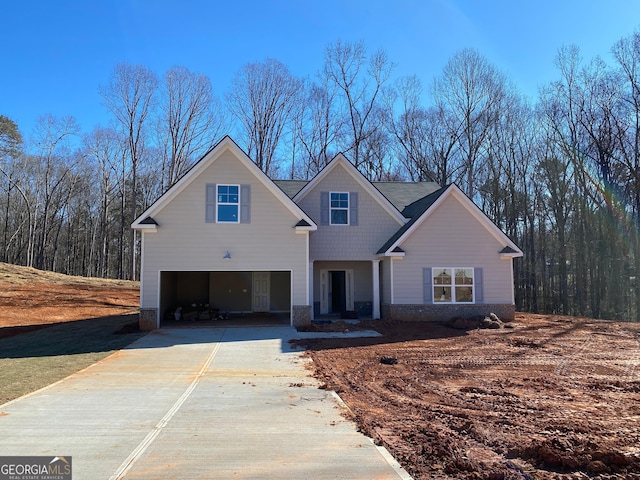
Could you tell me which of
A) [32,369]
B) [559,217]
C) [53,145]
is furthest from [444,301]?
[53,145]

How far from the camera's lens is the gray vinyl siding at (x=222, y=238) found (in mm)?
14844

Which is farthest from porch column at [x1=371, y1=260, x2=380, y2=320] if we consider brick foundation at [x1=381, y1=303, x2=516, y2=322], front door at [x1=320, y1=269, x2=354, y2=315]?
front door at [x1=320, y1=269, x2=354, y2=315]

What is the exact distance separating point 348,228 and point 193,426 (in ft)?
43.3

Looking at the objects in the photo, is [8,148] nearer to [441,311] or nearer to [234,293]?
[234,293]

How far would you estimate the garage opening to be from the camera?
1986 cm

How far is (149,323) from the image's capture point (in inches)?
580

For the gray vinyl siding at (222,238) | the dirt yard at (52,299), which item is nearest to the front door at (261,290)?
the gray vinyl siding at (222,238)

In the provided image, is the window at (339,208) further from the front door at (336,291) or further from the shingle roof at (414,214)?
the front door at (336,291)

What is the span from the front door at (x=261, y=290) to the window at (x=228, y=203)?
5587 mm

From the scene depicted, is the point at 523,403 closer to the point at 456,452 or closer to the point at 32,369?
the point at 456,452

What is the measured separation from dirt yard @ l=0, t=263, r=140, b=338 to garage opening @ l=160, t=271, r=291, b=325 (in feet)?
12.5

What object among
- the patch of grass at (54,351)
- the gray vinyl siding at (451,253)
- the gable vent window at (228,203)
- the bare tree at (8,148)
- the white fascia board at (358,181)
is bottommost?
the patch of grass at (54,351)

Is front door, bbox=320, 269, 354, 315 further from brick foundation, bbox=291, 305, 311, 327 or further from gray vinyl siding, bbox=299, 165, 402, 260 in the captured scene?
brick foundation, bbox=291, 305, 311, 327

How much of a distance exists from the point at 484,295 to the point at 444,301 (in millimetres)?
1682
